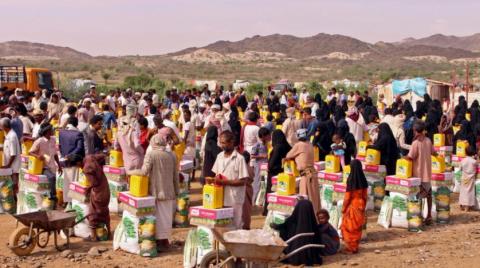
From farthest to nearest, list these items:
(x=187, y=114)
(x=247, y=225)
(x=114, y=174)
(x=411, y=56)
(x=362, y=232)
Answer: (x=411, y=56), (x=187, y=114), (x=114, y=174), (x=362, y=232), (x=247, y=225)

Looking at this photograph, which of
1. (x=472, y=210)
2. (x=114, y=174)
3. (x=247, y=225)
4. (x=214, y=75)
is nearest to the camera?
(x=247, y=225)

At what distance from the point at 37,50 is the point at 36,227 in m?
170

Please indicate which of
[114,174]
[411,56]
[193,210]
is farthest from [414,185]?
[411,56]

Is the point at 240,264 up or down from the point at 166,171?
down

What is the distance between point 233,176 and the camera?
9125 mm

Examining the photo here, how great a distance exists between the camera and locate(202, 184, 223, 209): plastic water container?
8789 mm

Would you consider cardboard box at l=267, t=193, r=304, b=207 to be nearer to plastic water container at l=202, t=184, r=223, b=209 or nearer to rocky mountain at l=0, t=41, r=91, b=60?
plastic water container at l=202, t=184, r=223, b=209

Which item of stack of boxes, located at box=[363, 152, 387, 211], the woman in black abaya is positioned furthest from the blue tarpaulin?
the woman in black abaya

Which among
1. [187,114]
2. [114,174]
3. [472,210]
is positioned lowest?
[472,210]

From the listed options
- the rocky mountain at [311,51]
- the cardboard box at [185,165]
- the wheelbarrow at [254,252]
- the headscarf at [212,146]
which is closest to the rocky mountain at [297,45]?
the rocky mountain at [311,51]

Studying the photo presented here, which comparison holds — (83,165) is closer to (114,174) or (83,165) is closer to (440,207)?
(114,174)

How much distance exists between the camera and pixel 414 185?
11.1 m

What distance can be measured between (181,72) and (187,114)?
65.6 meters

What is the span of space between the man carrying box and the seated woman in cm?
52
